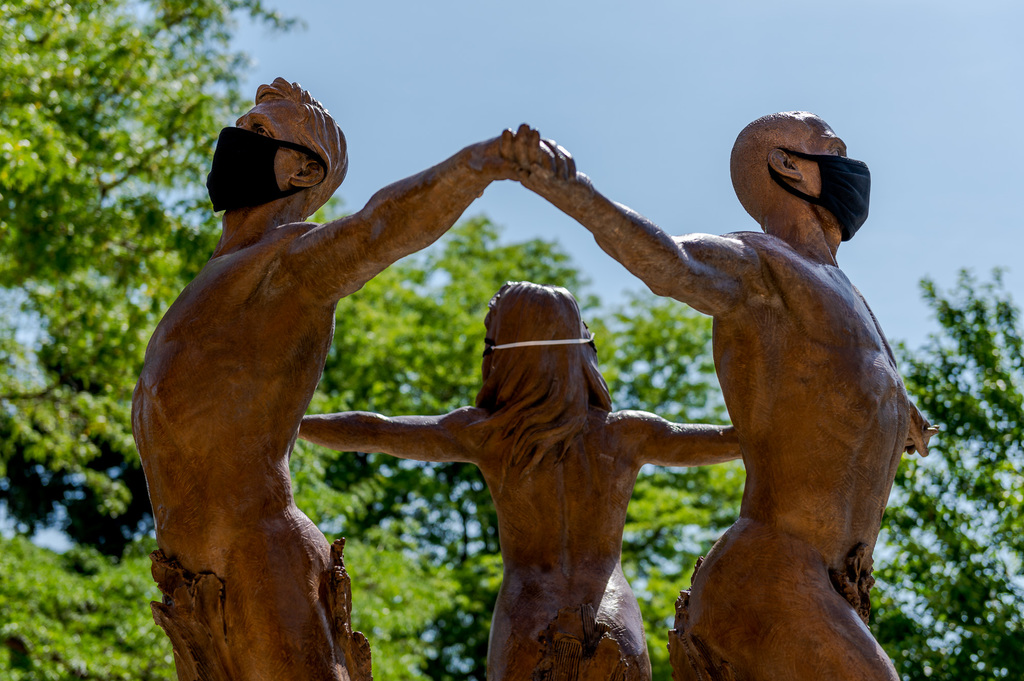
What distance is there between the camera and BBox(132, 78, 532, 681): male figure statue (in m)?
3.46

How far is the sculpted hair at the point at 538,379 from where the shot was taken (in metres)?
4.46

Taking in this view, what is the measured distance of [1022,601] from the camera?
9.81m

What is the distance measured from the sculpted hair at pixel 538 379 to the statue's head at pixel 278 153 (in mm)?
923

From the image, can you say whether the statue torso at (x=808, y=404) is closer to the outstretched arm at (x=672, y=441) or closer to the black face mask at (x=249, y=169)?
the outstretched arm at (x=672, y=441)

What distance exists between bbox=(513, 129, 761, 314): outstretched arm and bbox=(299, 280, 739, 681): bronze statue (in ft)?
3.61

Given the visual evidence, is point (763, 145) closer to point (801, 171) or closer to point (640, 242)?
point (801, 171)

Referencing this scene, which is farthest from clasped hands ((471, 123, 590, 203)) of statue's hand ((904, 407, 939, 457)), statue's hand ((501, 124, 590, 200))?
statue's hand ((904, 407, 939, 457))

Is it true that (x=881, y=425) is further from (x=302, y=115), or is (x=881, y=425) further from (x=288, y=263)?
(x=302, y=115)

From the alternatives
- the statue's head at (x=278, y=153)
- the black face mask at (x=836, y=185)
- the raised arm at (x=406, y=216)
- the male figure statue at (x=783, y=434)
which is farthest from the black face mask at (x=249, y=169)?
the black face mask at (x=836, y=185)

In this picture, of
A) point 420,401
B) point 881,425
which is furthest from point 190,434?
point 420,401

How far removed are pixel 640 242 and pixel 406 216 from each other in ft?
2.25

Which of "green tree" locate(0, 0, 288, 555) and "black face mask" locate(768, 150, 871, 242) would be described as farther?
"green tree" locate(0, 0, 288, 555)

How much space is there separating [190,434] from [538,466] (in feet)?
4.53

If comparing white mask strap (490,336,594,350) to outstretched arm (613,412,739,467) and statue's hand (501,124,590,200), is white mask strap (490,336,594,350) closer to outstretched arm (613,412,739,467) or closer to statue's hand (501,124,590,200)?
outstretched arm (613,412,739,467)
